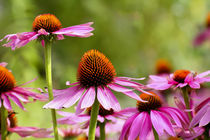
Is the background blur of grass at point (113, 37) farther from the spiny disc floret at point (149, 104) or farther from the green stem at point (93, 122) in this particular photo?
the green stem at point (93, 122)

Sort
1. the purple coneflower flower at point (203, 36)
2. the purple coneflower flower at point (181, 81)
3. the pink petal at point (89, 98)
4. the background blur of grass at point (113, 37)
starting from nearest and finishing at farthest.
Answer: the pink petal at point (89, 98), the purple coneflower flower at point (181, 81), the purple coneflower flower at point (203, 36), the background blur of grass at point (113, 37)

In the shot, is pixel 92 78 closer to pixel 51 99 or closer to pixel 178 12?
pixel 51 99

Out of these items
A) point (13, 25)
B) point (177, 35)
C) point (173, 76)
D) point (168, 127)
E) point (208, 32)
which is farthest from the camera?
point (177, 35)

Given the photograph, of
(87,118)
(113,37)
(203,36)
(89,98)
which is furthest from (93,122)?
(113,37)

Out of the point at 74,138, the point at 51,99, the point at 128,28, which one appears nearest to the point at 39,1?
the point at 128,28

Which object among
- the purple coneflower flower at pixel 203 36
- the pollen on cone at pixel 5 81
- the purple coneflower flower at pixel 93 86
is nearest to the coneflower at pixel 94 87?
the purple coneflower flower at pixel 93 86

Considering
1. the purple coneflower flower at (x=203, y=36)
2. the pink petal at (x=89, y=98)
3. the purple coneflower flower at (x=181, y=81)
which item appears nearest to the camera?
the pink petal at (x=89, y=98)
